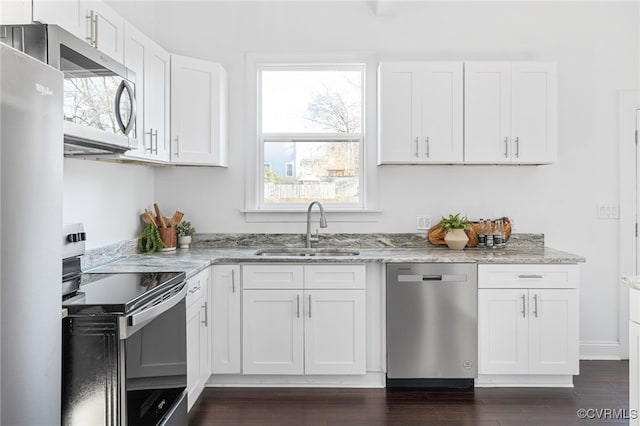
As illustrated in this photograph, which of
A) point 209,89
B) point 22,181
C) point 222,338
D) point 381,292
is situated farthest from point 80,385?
point 209,89

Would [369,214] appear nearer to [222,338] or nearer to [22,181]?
[222,338]

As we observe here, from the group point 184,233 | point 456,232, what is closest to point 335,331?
point 456,232

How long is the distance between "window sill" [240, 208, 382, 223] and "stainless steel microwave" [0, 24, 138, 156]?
5.20 feet

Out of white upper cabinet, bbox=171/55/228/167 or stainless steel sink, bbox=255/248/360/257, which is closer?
white upper cabinet, bbox=171/55/228/167

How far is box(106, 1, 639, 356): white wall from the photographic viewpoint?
12.7 ft

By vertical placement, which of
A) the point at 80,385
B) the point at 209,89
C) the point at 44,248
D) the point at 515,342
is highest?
the point at 209,89

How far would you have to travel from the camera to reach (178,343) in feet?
8.16

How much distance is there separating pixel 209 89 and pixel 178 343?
1902 millimetres

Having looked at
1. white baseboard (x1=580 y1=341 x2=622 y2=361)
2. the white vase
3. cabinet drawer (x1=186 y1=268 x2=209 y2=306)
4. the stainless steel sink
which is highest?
the white vase

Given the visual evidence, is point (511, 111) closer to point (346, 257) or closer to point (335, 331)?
point (346, 257)

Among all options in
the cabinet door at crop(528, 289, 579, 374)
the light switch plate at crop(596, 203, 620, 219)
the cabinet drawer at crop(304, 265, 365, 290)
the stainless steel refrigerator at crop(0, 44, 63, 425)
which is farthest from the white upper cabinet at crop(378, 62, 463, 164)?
the stainless steel refrigerator at crop(0, 44, 63, 425)

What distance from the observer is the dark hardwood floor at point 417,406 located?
9.50 feet

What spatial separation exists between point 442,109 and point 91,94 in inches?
92.9

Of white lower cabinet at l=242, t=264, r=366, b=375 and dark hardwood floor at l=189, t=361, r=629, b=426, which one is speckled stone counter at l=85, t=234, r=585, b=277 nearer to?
white lower cabinet at l=242, t=264, r=366, b=375
